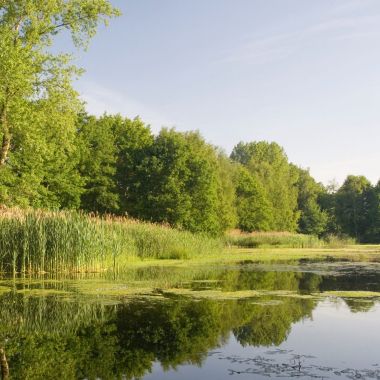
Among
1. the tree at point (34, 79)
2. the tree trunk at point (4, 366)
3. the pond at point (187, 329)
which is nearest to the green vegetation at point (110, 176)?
the tree at point (34, 79)

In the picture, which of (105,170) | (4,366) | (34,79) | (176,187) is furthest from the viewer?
(105,170)

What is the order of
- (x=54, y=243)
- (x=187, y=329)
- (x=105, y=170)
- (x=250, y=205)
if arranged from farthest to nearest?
(x=250, y=205) → (x=105, y=170) → (x=54, y=243) → (x=187, y=329)

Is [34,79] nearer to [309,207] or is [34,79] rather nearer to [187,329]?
[187,329]

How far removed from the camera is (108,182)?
44.2 metres

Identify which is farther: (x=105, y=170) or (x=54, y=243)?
(x=105, y=170)

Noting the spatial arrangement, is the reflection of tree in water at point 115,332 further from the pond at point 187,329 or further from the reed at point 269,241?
the reed at point 269,241

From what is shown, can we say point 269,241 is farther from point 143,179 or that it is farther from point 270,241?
point 143,179

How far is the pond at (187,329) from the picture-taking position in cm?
724

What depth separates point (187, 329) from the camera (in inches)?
379

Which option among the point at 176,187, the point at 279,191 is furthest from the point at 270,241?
the point at 279,191

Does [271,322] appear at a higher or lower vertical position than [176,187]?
lower

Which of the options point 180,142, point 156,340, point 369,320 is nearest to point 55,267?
point 156,340

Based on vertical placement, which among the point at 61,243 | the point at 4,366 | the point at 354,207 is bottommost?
the point at 4,366

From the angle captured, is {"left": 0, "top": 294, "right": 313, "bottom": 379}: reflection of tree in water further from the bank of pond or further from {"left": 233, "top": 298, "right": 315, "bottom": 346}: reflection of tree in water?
the bank of pond
